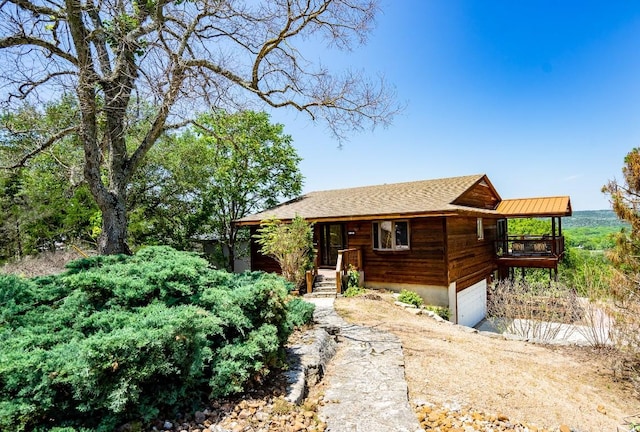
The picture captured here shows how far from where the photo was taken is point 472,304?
13.0m

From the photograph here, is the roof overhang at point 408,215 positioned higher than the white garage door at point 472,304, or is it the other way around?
the roof overhang at point 408,215

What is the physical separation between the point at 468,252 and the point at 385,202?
154 inches

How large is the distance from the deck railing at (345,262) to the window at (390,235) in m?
0.80

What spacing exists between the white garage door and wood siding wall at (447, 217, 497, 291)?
0.30 metres

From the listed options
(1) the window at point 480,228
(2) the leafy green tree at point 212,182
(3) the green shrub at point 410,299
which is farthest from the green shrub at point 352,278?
(2) the leafy green tree at point 212,182

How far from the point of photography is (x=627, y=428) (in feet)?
12.7

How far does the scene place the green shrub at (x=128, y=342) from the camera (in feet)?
7.99

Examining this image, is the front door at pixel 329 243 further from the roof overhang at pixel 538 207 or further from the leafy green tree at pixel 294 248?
the roof overhang at pixel 538 207

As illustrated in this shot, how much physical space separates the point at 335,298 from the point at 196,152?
1191 cm

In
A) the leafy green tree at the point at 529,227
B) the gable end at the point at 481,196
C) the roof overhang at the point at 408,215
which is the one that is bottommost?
the leafy green tree at the point at 529,227

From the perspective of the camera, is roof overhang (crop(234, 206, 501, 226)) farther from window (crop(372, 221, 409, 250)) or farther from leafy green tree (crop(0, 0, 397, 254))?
leafy green tree (crop(0, 0, 397, 254))

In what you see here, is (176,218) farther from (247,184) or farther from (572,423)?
(572,423)

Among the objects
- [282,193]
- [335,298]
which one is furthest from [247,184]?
[335,298]

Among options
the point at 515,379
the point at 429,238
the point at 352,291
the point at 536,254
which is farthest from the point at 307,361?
the point at 536,254
